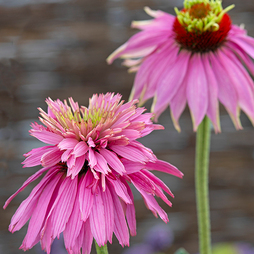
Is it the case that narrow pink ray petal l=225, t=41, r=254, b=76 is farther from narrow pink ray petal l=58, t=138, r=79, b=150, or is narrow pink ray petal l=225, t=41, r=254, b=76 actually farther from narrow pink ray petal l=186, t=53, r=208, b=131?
narrow pink ray petal l=58, t=138, r=79, b=150

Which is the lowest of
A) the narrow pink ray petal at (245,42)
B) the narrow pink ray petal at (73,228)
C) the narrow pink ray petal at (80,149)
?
the narrow pink ray petal at (73,228)

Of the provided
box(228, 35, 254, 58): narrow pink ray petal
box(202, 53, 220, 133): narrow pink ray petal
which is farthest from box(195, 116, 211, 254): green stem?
box(228, 35, 254, 58): narrow pink ray petal

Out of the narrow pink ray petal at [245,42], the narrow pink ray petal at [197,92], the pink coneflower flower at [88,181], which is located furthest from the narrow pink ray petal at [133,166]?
the narrow pink ray petal at [245,42]

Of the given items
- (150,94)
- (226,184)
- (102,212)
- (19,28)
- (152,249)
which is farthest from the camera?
(226,184)

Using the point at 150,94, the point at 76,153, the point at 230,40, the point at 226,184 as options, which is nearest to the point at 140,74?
the point at 150,94

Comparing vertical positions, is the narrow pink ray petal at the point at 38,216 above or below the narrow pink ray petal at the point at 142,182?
below

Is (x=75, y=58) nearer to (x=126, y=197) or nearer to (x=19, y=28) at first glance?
(x=19, y=28)

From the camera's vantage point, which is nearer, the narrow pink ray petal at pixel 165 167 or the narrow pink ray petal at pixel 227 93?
the narrow pink ray petal at pixel 165 167

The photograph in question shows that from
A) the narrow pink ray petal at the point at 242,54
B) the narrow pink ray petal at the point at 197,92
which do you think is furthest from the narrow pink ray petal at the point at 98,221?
the narrow pink ray petal at the point at 242,54

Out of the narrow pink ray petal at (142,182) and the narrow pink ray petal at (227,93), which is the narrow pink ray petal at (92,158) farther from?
the narrow pink ray petal at (227,93)
